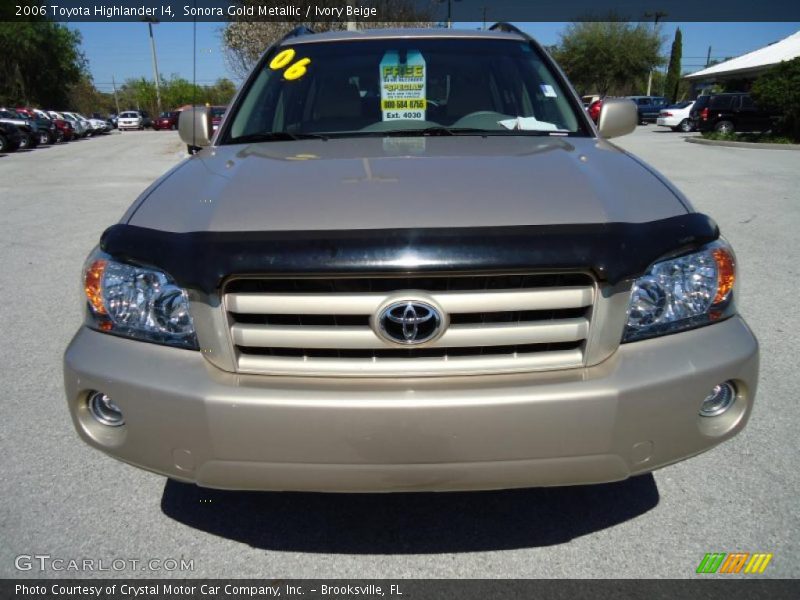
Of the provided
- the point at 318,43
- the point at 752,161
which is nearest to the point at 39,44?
the point at 752,161

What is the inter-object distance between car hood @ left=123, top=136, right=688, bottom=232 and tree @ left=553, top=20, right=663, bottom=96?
171 ft

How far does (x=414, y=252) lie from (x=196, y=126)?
2007 millimetres

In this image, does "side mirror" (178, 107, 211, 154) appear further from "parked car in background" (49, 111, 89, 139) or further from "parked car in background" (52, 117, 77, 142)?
"parked car in background" (49, 111, 89, 139)

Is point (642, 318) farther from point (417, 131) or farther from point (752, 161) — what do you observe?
point (752, 161)

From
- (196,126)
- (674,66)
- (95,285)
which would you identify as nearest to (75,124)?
(196,126)

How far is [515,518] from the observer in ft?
7.57

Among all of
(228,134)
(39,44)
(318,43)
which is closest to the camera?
(228,134)

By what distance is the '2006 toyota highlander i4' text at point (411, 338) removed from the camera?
166cm

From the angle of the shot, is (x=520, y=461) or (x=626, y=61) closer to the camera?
(x=520, y=461)

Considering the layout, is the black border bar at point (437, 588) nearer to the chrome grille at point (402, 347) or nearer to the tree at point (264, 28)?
the chrome grille at point (402, 347)

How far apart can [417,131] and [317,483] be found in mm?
1706

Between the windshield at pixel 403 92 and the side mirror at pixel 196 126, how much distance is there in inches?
7.4

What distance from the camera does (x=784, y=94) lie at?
59.1ft

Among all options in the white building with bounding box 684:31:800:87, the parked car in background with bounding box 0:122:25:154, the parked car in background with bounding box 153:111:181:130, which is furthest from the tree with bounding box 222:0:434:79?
the parked car in background with bounding box 153:111:181:130
